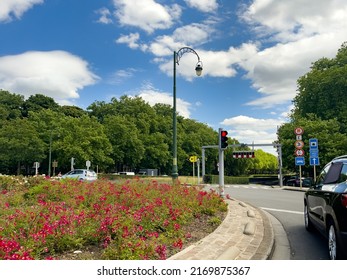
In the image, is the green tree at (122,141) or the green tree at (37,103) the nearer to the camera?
the green tree at (122,141)

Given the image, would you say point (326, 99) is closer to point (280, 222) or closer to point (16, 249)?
point (280, 222)

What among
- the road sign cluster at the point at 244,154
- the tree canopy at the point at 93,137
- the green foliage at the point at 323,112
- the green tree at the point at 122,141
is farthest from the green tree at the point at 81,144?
the green foliage at the point at 323,112

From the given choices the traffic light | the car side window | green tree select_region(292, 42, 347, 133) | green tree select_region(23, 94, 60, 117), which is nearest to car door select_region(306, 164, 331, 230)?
the car side window

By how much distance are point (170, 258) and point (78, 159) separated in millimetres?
39403

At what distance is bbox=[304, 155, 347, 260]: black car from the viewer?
454 centimetres

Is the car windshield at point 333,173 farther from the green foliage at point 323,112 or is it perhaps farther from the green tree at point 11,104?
the green tree at point 11,104

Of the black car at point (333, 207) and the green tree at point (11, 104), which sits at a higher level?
the green tree at point (11, 104)

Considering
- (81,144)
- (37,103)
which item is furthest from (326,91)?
(37,103)

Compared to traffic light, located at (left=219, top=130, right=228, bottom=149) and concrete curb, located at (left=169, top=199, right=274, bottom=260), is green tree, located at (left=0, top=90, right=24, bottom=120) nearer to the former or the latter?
traffic light, located at (left=219, top=130, right=228, bottom=149)

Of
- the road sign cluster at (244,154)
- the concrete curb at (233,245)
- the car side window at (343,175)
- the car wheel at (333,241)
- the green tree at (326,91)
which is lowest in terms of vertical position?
the concrete curb at (233,245)

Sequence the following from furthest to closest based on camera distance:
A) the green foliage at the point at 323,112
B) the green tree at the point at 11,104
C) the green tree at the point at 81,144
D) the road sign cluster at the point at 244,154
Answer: the green tree at the point at 11,104 → the green tree at the point at 81,144 → the road sign cluster at the point at 244,154 → the green foliage at the point at 323,112

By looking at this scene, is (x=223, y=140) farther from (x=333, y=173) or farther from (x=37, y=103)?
(x=37, y=103)

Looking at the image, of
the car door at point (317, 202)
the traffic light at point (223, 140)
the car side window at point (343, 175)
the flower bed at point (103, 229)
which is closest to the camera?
the flower bed at point (103, 229)

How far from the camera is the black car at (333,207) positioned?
454 cm
